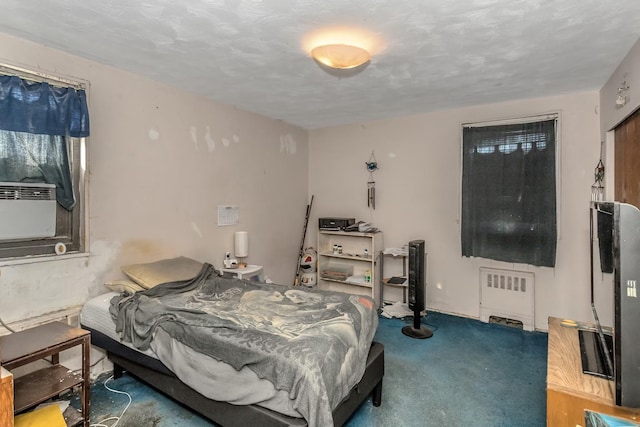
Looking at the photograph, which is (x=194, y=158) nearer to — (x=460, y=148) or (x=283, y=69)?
(x=283, y=69)

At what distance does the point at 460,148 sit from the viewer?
3.87m

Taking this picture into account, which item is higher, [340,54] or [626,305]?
[340,54]

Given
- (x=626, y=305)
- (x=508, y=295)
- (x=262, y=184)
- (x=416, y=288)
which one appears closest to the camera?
(x=626, y=305)

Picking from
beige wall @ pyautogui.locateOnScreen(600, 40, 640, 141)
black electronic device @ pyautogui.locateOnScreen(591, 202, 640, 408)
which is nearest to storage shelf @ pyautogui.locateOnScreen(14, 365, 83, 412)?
black electronic device @ pyautogui.locateOnScreen(591, 202, 640, 408)

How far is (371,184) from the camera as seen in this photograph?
14.7 ft

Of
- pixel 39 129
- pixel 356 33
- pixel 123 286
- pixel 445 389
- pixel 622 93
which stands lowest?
pixel 445 389

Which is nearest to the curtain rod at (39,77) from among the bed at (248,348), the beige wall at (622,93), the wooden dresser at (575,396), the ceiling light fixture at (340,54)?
the bed at (248,348)

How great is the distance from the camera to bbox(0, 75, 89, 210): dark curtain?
83.8 inches

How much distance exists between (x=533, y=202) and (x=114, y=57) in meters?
4.03

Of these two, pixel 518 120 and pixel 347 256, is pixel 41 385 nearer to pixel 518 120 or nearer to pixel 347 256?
pixel 347 256

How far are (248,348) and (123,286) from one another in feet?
4.64

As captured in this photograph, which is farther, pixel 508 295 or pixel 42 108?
pixel 508 295

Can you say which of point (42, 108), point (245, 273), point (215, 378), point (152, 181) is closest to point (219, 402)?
point (215, 378)

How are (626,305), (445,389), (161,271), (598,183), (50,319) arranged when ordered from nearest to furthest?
1. (626,305)
2. (50,319)
3. (445,389)
4. (161,271)
5. (598,183)
